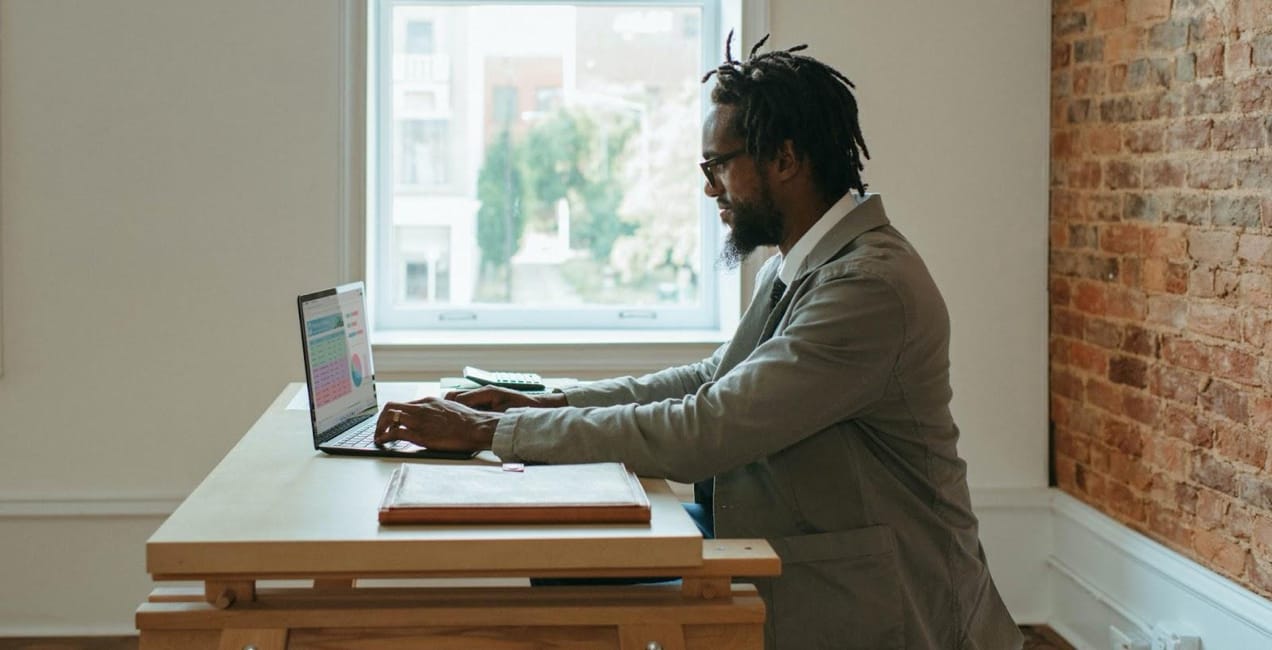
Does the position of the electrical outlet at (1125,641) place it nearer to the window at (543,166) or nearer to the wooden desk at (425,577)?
the window at (543,166)

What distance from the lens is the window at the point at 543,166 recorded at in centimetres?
391

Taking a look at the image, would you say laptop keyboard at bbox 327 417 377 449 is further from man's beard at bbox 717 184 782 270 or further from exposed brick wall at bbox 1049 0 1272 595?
exposed brick wall at bbox 1049 0 1272 595

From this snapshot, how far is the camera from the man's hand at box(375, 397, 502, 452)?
205 cm

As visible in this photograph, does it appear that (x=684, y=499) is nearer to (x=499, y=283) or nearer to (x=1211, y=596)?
(x=499, y=283)

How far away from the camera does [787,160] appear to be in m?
2.27

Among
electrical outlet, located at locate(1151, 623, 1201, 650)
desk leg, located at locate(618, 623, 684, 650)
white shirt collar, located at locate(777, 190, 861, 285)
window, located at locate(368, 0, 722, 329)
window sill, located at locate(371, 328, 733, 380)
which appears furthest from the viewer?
window, located at locate(368, 0, 722, 329)

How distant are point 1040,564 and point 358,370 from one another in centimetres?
213

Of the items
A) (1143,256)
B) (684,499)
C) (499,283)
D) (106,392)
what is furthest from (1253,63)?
(106,392)

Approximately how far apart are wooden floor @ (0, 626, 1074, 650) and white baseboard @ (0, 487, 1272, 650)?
0.03 m

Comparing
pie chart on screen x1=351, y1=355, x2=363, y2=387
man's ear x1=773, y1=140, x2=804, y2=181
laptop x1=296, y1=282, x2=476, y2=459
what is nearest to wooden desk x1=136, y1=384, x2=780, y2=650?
laptop x1=296, y1=282, x2=476, y2=459

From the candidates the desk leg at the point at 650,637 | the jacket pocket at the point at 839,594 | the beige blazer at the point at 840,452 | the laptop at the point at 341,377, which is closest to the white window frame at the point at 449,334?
the laptop at the point at 341,377

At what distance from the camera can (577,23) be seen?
3.94m

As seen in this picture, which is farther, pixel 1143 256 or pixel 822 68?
pixel 1143 256

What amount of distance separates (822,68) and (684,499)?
1.61 meters
